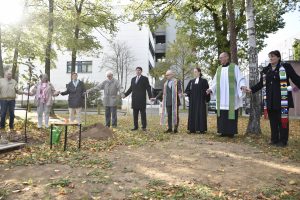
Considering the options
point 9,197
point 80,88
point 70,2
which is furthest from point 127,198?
point 70,2

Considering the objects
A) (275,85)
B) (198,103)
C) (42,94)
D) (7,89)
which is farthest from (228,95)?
(7,89)

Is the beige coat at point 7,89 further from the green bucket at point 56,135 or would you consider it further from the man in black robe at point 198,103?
the man in black robe at point 198,103

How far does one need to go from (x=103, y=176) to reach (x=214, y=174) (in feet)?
5.70

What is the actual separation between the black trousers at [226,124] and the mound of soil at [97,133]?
9.70ft

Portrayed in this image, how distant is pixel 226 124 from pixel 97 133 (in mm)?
3449

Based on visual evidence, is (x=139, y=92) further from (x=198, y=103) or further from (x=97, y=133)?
(x=97, y=133)

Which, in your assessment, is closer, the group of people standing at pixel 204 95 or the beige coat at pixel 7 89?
the group of people standing at pixel 204 95

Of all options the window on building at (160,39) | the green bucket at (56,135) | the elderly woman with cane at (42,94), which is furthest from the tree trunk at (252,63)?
the window on building at (160,39)

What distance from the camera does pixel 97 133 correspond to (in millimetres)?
9422

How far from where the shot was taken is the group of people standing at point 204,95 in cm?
801

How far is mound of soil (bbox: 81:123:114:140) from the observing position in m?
9.24

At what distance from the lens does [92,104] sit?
37188 mm

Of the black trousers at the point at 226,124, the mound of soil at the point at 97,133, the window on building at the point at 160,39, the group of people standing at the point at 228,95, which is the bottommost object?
the mound of soil at the point at 97,133

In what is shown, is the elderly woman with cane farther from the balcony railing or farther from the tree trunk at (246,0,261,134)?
the balcony railing
